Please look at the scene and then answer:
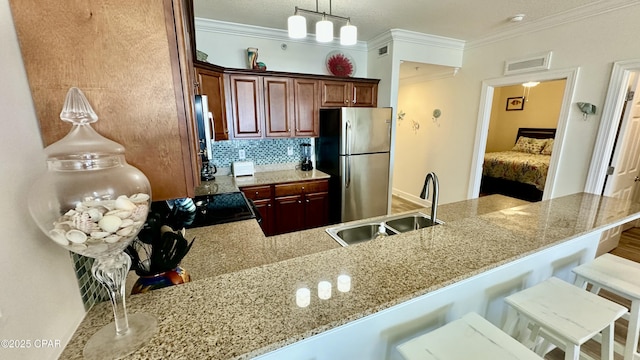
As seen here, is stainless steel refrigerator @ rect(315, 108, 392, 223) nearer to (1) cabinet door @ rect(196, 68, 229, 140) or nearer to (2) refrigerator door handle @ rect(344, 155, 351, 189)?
(2) refrigerator door handle @ rect(344, 155, 351, 189)

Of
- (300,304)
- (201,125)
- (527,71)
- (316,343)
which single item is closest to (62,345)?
(300,304)

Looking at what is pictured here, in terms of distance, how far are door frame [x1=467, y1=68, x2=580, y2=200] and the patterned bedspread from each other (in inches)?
64.5

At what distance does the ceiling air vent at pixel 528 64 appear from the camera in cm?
283

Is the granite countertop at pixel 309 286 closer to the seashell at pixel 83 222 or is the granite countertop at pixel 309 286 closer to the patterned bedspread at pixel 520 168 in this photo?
the seashell at pixel 83 222

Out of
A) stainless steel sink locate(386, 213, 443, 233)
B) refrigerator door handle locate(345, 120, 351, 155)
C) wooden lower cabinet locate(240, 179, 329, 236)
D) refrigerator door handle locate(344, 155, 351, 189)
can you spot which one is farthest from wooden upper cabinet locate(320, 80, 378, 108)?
stainless steel sink locate(386, 213, 443, 233)

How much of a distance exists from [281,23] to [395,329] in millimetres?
3242

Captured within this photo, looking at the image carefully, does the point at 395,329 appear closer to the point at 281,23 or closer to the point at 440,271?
the point at 440,271

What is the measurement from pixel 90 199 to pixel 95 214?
1.3 inches

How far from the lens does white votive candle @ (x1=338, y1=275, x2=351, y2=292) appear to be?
2.71 ft

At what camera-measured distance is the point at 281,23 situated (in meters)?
2.99

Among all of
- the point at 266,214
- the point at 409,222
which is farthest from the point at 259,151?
the point at 409,222

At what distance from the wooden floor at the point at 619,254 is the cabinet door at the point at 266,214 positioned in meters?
2.62

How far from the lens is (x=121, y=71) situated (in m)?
0.64

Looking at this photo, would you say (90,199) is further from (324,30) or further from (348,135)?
(348,135)
